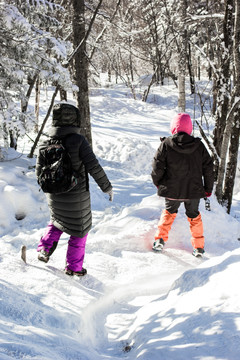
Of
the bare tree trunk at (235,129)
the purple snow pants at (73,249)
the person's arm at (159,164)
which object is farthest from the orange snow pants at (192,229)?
the bare tree trunk at (235,129)

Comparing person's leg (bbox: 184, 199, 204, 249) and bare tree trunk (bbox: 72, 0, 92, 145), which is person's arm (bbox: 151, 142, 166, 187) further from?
bare tree trunk (bbox: 72, 0, 92, 145)

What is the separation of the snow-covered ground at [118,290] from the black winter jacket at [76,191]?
61 centimetres

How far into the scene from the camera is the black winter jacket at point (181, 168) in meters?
3.87

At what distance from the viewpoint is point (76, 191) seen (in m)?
3.26

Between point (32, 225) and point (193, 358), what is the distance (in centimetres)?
432

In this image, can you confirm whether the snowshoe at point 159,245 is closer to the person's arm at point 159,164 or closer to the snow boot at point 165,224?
the snow boot at point 165,224

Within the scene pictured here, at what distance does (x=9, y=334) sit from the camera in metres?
1.96

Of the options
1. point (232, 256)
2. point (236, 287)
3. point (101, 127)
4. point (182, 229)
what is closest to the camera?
point (236, 287)

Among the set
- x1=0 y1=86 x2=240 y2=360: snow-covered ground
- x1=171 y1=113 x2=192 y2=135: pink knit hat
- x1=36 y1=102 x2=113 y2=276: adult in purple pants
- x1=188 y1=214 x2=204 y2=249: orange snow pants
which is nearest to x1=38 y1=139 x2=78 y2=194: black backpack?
x1=36 y1=102 x2=113 y2=276: adult in purple pants

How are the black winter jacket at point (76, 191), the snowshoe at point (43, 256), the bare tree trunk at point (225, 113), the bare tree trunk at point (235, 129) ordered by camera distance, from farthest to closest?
the bare tree trunk at point (225, 113)
the bare tree trunk at point (235, 129)
the snowshoe at point (43, 256)
the black winter jacket at point (76, 191)

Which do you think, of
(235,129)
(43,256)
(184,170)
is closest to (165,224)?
(184,170)

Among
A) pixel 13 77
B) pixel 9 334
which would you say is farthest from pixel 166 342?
pixel 13 77

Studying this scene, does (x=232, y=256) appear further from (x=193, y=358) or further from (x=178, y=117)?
(x=178, y=117)

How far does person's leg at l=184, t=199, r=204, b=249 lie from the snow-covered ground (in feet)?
0.75
